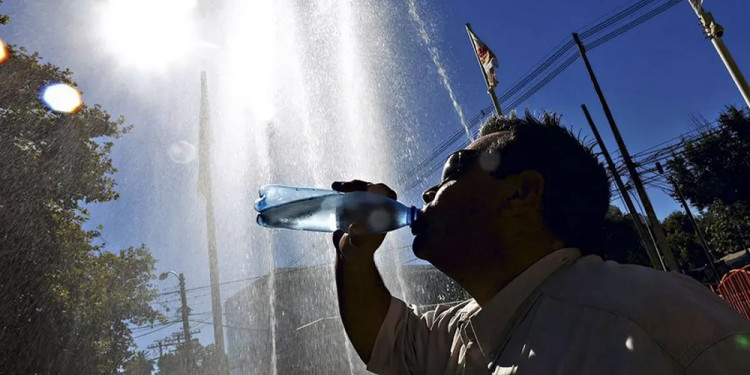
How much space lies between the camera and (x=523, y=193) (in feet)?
5.41

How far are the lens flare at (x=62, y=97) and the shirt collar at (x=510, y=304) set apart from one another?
50.9ft

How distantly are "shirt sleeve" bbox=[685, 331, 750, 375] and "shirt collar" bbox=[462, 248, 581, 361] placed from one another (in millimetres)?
467

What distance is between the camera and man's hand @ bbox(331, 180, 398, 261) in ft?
5.88

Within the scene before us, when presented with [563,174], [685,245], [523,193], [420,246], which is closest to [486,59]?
[563,174]

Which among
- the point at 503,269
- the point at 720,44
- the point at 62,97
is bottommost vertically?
the point at 503,269

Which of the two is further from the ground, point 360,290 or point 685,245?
point 685,245

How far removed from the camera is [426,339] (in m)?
1.80

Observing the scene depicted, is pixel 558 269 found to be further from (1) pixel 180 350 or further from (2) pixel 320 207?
(1) pixel 180 350

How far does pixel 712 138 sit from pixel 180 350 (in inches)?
1818

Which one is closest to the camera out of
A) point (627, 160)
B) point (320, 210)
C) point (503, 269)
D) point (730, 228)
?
point (503, 269)

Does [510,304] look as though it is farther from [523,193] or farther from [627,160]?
[627,160]

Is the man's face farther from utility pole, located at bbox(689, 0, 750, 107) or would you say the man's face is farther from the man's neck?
utility pole, located at bbox(689, 0, 750, 107)

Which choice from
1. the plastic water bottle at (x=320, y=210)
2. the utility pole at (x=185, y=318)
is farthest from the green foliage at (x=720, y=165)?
the utility pole at (x=185, y=318)

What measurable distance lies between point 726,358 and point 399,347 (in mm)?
1152
